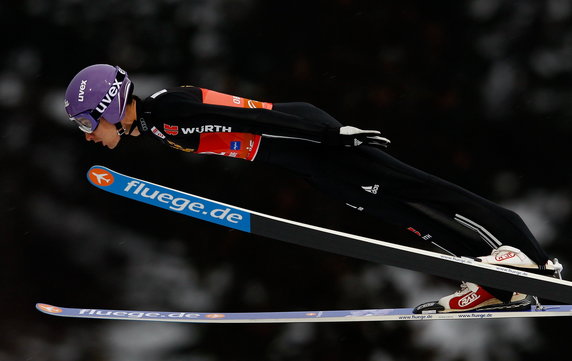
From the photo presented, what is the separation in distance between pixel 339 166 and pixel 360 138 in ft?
0.71

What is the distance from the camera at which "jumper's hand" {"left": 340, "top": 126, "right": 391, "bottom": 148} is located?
3.09 meters

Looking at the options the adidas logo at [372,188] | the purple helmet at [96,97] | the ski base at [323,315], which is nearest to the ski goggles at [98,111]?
the purple helmet at [96,97]

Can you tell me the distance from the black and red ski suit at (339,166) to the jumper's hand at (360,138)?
2.0 inches

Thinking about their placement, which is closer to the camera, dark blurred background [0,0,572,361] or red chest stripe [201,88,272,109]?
red chest stripe [201,88,272,109]

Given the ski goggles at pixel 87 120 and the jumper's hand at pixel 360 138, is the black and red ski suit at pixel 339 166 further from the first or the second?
the ski goggles at pixel 87 120

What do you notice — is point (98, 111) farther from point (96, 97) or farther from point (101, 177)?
point (101, 177)

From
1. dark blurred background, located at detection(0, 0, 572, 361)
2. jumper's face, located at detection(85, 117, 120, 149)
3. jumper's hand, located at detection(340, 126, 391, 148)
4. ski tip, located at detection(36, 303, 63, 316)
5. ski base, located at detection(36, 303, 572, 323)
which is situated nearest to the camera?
jumper's hand, located at detection(340, 126, 391, 148)

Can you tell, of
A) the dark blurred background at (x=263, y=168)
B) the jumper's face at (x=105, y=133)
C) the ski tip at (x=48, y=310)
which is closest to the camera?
the jumper's face at (x=105, y=133)

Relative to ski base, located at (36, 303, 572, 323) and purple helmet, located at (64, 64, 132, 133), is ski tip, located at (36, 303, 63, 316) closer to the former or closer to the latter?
ski base, located at (36, 303, 572, 323)

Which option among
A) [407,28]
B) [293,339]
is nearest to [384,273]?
[293,339]

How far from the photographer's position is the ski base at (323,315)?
3.38 meters

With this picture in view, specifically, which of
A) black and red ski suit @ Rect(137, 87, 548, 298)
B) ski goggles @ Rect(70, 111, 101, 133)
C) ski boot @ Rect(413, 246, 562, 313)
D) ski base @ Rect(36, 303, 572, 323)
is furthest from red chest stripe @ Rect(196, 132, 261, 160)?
ski boot @ Rect(413, 246, 562, 313)

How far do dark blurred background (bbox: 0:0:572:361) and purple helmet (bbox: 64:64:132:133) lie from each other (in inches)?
52.8

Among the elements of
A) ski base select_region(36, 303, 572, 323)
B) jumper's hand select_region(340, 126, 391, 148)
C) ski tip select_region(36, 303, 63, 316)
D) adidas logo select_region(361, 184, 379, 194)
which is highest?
jumper's hand select_region(340, 126, 391, 148)
